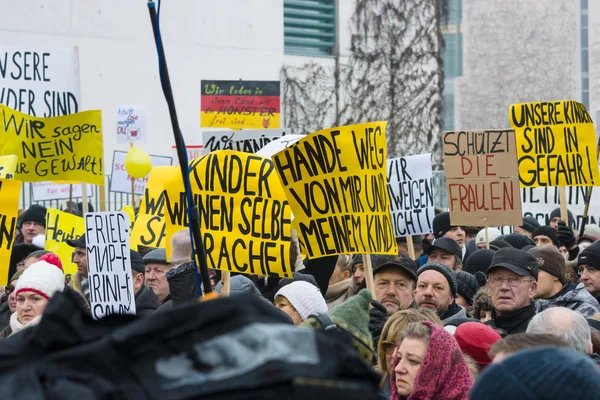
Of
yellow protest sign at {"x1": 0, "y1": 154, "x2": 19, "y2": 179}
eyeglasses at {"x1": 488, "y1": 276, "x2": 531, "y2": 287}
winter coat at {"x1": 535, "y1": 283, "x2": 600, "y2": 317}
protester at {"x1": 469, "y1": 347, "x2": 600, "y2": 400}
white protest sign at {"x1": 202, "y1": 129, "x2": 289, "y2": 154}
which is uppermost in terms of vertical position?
white protest sign at {"x1": 202, "y1": 129, "x2": 289, "y2": 154}

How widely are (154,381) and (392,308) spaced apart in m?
5.32

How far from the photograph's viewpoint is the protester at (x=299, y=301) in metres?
5.19

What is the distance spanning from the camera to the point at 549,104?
10.5 m

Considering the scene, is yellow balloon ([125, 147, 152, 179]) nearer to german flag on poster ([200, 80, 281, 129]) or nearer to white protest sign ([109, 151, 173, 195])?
white protest sign ([109, 151, 173, 195])

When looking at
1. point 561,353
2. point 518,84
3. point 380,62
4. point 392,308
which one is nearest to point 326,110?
point 380,62

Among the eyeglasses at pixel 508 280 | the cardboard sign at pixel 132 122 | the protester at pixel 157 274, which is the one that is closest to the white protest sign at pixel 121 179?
the cardboard sign at pixel 132 122

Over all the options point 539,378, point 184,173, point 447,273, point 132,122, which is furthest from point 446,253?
point 132,122

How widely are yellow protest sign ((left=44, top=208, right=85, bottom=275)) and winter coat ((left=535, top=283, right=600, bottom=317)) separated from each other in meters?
4.42

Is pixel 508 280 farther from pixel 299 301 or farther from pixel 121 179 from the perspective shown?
pixel 121 179

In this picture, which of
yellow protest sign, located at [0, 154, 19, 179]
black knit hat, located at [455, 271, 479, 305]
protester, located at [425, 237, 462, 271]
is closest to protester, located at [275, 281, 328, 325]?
black knit hat, located at [455, 271, 479, 305]

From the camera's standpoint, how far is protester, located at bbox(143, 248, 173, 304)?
764cm

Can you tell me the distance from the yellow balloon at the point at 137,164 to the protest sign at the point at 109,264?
247 inches

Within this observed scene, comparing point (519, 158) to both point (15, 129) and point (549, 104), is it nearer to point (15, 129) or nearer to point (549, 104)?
point (549, 104)

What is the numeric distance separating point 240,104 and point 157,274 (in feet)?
27.8
